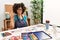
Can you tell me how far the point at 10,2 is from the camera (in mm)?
3668

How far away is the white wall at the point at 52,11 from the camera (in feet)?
12.6

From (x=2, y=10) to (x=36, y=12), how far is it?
3.47ft

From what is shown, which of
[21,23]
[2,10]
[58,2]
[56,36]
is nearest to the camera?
[56,36]

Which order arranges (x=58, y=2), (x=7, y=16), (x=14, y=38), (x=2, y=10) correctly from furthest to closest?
1. (x=58, y=2)
2. (x=2, y=10)
3. (x=7, y=16)
4. (x=14, y=38)

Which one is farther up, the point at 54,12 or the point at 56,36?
the point at 54,12

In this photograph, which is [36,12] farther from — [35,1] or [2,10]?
[2,10]

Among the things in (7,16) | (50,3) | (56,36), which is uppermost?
(50,3)

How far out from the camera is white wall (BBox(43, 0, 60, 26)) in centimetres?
384

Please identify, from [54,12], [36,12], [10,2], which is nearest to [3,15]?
[10,2]

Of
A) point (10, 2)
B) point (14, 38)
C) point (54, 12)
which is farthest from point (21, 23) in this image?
point (54, 12)

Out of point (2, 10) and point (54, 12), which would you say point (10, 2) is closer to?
point (2, 10)

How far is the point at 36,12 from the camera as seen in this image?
154 inches

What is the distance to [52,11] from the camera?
392 cm

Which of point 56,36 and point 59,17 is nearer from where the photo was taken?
point 56,36
